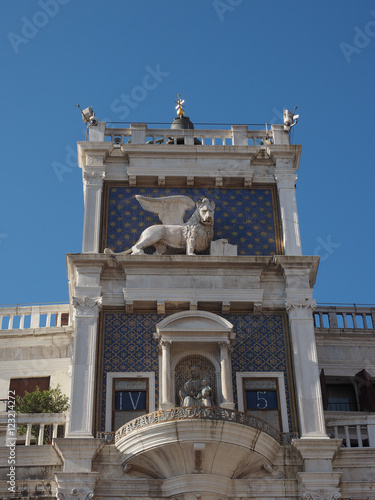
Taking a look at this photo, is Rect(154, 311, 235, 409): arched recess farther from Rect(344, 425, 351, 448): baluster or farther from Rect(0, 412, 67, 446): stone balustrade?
Rect(344, 425, 351, 448): baluster

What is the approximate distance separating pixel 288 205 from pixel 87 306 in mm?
5819

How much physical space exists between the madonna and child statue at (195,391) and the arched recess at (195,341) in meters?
0.27

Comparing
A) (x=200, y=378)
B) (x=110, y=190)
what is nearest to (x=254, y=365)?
(x=200, y=378)

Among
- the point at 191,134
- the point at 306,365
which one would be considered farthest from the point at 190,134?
the point at 306,365

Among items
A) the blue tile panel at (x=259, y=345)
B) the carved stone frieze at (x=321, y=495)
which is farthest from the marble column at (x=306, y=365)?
the carved stone frieze at (x=321, y=495)

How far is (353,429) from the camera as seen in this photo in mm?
21000

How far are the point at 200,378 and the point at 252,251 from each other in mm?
3873

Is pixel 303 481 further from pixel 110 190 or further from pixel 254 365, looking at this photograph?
pixel 110 190

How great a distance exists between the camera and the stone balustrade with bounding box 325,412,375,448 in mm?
20359

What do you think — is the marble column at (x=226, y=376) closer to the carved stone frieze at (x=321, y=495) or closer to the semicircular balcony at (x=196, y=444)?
the semicircular balcony at (x=196, y=444)

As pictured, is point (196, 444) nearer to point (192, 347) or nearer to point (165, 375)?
point (165, 375)

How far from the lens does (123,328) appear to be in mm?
21594

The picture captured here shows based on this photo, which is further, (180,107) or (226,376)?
(180,107)

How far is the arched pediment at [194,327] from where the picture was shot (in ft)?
68.6
